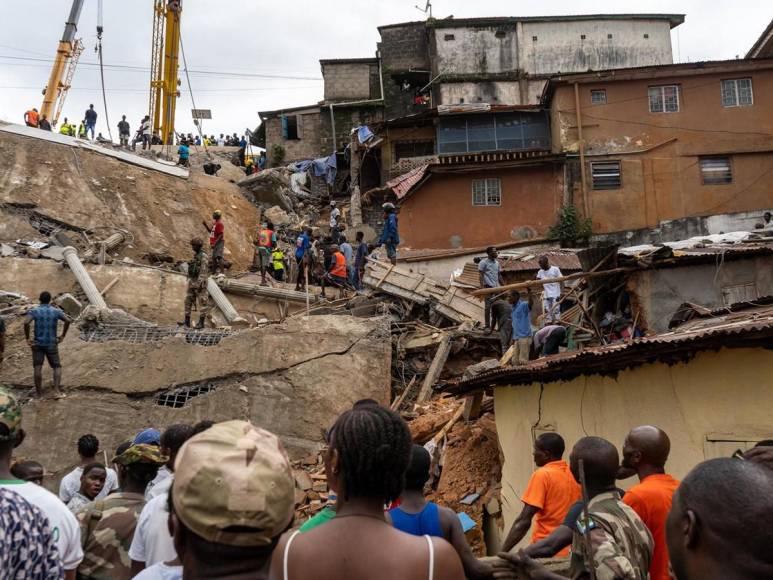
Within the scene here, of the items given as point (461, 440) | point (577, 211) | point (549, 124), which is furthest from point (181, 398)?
point (549, 124)

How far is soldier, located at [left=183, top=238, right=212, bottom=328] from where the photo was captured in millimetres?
14141

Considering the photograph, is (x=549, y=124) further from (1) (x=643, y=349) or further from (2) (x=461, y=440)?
(1) (x=643, y=349)

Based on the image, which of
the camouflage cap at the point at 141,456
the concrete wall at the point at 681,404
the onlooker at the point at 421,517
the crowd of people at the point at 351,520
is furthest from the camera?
the concrete wall at the point at 681,404

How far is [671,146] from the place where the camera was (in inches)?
963

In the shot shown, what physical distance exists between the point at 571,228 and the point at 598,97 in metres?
4.41

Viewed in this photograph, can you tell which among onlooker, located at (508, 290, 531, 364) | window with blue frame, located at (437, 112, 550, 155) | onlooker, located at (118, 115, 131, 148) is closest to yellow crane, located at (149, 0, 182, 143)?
onlooker, located at (118, 115, 131, 148)

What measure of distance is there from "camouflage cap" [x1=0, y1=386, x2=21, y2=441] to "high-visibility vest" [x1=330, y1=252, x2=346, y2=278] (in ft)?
48.9

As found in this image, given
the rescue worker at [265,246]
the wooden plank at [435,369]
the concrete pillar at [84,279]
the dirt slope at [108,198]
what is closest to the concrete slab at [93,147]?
the dirt slope at [108,198]

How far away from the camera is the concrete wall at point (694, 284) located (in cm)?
1105

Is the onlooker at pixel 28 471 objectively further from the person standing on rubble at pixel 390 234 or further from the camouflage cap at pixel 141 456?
the person standing on rubble at pixel 390 234

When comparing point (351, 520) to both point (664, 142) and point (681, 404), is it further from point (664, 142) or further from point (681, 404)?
point (664, 142)

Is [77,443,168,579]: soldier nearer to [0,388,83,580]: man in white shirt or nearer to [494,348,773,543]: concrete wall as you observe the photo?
[0,388,83,580]: man in white shirt

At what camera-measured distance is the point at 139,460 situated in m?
3.94

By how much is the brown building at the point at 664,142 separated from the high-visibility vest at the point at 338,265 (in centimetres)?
995
